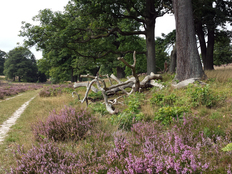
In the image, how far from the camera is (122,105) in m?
7.46

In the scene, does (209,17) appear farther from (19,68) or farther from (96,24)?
(19,68)

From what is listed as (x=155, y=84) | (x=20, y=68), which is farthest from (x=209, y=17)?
(x=20, y=68)

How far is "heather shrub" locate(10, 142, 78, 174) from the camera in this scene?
2471mm

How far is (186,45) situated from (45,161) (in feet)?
26.5

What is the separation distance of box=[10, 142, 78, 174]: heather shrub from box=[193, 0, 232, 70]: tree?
42.9ft

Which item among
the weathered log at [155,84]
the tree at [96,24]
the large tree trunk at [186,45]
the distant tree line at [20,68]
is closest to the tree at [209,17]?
the tree at [96,24]

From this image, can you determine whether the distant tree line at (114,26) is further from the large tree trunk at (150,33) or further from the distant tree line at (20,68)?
the distant tree line at (20,68)

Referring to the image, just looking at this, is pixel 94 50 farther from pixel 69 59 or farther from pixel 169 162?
pixel 69 59

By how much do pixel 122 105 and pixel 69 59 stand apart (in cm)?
2807

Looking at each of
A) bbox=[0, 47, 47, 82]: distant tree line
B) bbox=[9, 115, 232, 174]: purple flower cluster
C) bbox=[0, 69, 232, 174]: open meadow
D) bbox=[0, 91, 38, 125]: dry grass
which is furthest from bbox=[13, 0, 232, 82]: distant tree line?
bbox=[0, 47, 47, 82]: distant tree line

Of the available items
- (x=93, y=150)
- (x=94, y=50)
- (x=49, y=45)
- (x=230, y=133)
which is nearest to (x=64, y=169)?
(x=93, y=150)

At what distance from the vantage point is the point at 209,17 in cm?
1337

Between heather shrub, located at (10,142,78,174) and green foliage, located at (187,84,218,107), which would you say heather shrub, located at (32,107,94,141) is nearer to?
heather shrub, located at (10,142,78,174)

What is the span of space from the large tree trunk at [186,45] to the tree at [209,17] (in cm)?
437
